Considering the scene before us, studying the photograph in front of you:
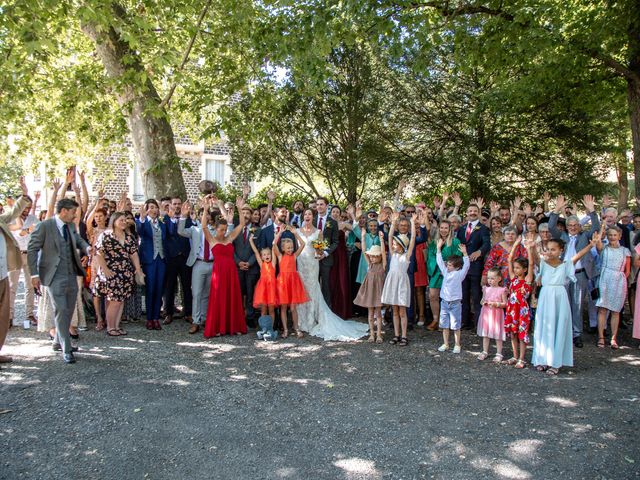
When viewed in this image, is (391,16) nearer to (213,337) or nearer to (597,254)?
(597,254)

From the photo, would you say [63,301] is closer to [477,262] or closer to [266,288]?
[266,288]

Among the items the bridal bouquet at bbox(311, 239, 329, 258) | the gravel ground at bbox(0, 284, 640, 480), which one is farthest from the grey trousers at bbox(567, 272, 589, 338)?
the bridal bouquet at bbox(311, 239, 329, 258)

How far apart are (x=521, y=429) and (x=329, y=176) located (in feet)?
40.3

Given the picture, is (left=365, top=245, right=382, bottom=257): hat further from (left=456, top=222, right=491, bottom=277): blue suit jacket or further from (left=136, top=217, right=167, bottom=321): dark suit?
(left=136, top=217, right=167, bottom=321): dark suit

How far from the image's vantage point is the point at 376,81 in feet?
52.5

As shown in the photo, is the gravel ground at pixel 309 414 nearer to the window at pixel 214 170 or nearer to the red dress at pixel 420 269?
the red dress at pixel 420 269

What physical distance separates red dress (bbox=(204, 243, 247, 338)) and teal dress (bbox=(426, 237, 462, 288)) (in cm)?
334

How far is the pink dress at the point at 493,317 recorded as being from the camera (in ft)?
23.4

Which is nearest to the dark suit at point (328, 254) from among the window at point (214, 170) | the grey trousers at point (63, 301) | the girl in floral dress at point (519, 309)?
the girl in floral dress at point (519, 309)

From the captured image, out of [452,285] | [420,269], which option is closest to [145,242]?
[420,269]

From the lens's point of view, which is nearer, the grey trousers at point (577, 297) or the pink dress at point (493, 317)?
the pink dress at point (493, 317)

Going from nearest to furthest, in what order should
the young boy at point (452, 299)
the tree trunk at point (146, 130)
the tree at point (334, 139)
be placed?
the young boy at point (452, 299) < the tree trunk at point (146, 130) < the tree at point (334, 139)

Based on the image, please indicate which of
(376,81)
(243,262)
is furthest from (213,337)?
(376,81)

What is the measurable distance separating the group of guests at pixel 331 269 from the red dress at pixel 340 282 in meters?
0.03
